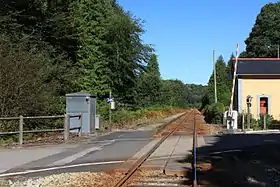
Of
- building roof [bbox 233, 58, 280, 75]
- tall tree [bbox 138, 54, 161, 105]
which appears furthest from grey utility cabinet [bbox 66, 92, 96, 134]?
tall tree [bbox 138, 54, 161, 105]

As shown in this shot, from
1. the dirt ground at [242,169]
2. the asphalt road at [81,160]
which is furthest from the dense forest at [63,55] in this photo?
the dirt ground at [242,169]

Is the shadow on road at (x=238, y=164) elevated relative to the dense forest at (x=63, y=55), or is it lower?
lower

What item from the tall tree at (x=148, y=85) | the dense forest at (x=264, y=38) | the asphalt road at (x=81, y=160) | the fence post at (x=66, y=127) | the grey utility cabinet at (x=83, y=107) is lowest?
the asphalt road at (x=81, y=160)

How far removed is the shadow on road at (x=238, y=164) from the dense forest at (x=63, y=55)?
337 inches

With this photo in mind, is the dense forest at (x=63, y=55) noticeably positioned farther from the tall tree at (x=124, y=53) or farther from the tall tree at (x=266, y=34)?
the tall tree at (x=266, y=34)

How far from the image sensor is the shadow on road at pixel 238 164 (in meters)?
11.5

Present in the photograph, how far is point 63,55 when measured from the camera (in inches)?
1336

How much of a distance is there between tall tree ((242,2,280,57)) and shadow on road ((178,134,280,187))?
245 feet

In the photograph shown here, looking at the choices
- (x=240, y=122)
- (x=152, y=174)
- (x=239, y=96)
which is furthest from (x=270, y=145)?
(x=239, y=96)

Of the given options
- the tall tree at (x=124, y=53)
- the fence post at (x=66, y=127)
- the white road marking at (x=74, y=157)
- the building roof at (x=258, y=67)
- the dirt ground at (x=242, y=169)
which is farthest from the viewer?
the tall tree at (x=124, y=53)

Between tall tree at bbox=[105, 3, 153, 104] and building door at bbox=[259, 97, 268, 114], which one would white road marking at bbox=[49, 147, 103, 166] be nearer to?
building door at bbox=[259, 97, 268, 114]

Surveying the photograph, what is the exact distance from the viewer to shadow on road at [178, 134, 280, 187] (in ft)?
A: 37.7

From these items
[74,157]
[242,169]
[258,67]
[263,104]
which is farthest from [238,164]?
[258,67]

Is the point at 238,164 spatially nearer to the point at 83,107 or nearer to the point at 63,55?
the point at 83,107
